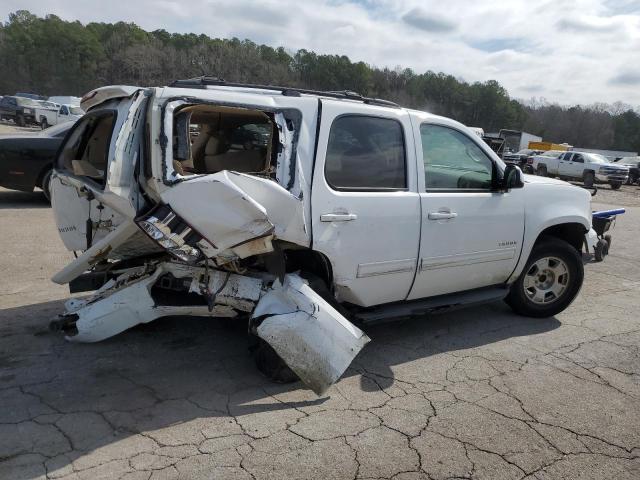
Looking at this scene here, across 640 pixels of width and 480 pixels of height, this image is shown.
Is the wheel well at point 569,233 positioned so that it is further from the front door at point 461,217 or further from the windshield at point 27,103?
the windshield at point 27,103

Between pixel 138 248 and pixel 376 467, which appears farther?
pixel 138 248

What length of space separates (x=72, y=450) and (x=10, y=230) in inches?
242

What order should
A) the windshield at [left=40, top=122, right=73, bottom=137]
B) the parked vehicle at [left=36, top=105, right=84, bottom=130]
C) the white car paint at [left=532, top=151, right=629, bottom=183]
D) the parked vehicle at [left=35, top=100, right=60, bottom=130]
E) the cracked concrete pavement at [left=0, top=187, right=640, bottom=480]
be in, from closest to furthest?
1. the cracked concrete pavement at [left=0, top=187, right=640, bottom=480]
2. the windshield at [left=40, top=122, right=73, bottom=137]
3. the white car paint at [left=532, top=151, right=629, bottom=183]
4. the parked vehicle at [left=36, top=105, right=84, bottom=130]
5. the parked vehicle at [left=35, top=100, right=60, bottom=130]

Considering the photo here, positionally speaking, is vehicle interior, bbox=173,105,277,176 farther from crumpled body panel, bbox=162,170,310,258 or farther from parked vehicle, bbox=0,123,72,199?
parked vehicle, bbox=0,123,72,199

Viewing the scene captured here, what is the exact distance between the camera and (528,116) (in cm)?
9406

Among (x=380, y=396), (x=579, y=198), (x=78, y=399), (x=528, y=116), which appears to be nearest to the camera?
(x=78, y=399)

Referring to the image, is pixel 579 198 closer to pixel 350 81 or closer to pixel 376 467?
pixel 376 467

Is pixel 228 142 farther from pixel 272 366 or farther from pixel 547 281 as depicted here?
pixel 547 281

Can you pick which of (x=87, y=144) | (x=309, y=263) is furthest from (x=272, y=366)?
(x=87, y=144)

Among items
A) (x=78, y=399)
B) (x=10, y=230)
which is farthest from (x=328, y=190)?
(x=10, y=230)

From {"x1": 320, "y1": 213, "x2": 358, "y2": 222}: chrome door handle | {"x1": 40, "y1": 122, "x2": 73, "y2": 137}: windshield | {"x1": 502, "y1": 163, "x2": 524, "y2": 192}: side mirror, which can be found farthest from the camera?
{"x1": 40, "y1": 122, "x2": 73, "y2": 137}: windshield

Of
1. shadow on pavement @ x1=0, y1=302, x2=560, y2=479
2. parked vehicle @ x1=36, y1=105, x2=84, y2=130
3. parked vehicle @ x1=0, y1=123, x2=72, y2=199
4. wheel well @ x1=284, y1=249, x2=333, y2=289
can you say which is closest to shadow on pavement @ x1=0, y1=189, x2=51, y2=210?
parked vehicle @ x1=0, y1=123, x2=72, y2=199

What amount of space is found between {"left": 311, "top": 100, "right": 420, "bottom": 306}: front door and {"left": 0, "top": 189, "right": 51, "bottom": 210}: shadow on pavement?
8.19m

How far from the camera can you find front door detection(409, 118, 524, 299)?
4215 mm
